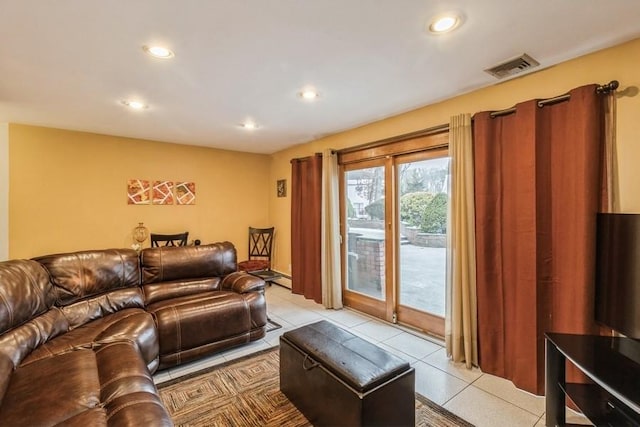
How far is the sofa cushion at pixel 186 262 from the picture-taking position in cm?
300

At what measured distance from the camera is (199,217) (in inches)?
193

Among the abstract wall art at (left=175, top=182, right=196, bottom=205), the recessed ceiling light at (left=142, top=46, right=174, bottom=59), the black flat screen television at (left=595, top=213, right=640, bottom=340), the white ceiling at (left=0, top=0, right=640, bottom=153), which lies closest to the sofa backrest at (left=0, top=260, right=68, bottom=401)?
the white ceiling at (left=0, top=0, right=640, bottom=153)

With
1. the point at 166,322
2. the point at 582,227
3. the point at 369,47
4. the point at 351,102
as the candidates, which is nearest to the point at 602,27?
the point at 582,227

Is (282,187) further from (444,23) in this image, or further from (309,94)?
(444,23)

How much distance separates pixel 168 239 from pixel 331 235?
2535mm

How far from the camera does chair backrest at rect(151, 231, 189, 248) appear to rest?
14.4ft

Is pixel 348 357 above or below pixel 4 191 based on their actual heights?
below

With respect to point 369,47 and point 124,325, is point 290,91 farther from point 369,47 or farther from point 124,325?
point 124,325

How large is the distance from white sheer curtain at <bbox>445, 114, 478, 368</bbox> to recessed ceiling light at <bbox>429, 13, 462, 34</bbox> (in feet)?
3.31

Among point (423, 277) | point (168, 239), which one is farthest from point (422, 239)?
point (168, 239)

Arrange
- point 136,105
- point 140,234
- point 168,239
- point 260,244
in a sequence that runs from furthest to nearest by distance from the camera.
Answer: point 260,244 < point 168,239 < point 140,234 < point 136,105

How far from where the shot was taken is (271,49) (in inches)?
75.4

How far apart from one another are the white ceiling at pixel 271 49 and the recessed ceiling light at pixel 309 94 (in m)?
0.07

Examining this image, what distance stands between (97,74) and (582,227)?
3.65 meters
